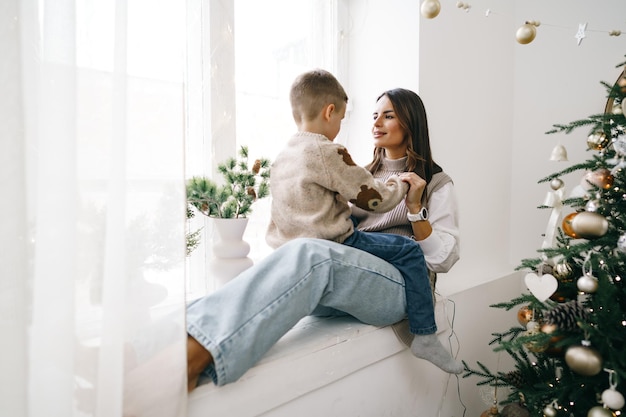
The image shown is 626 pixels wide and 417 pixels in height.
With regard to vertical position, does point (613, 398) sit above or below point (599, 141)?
below

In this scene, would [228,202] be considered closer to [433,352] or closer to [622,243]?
[433,352]

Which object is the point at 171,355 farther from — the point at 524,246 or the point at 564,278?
the point at 524,246

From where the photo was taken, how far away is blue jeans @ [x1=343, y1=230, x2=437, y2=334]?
1114 mm

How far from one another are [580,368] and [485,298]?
1.03 m

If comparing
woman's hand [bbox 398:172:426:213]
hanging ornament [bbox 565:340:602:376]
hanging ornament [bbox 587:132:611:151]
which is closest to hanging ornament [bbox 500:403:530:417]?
hanging ornament [bbox 565:340:602:376]

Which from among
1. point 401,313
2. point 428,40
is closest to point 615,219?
point 401,313

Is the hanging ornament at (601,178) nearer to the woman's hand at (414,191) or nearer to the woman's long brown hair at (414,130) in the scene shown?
the woman's hand at (414,191)

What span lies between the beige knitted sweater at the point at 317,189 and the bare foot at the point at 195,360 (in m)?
0.46

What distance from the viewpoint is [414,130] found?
1.48m

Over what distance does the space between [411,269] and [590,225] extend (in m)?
0.45

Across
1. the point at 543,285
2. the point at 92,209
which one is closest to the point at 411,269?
the point at 543,285

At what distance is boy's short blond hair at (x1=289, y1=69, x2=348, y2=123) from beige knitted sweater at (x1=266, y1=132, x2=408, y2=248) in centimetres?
8

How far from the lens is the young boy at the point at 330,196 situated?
1086 mm

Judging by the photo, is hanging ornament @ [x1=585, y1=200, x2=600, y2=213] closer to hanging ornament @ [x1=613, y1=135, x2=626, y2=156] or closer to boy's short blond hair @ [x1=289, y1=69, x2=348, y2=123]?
hanging ornament @ [x1=613, y1=135, x2=626, y2=156]
